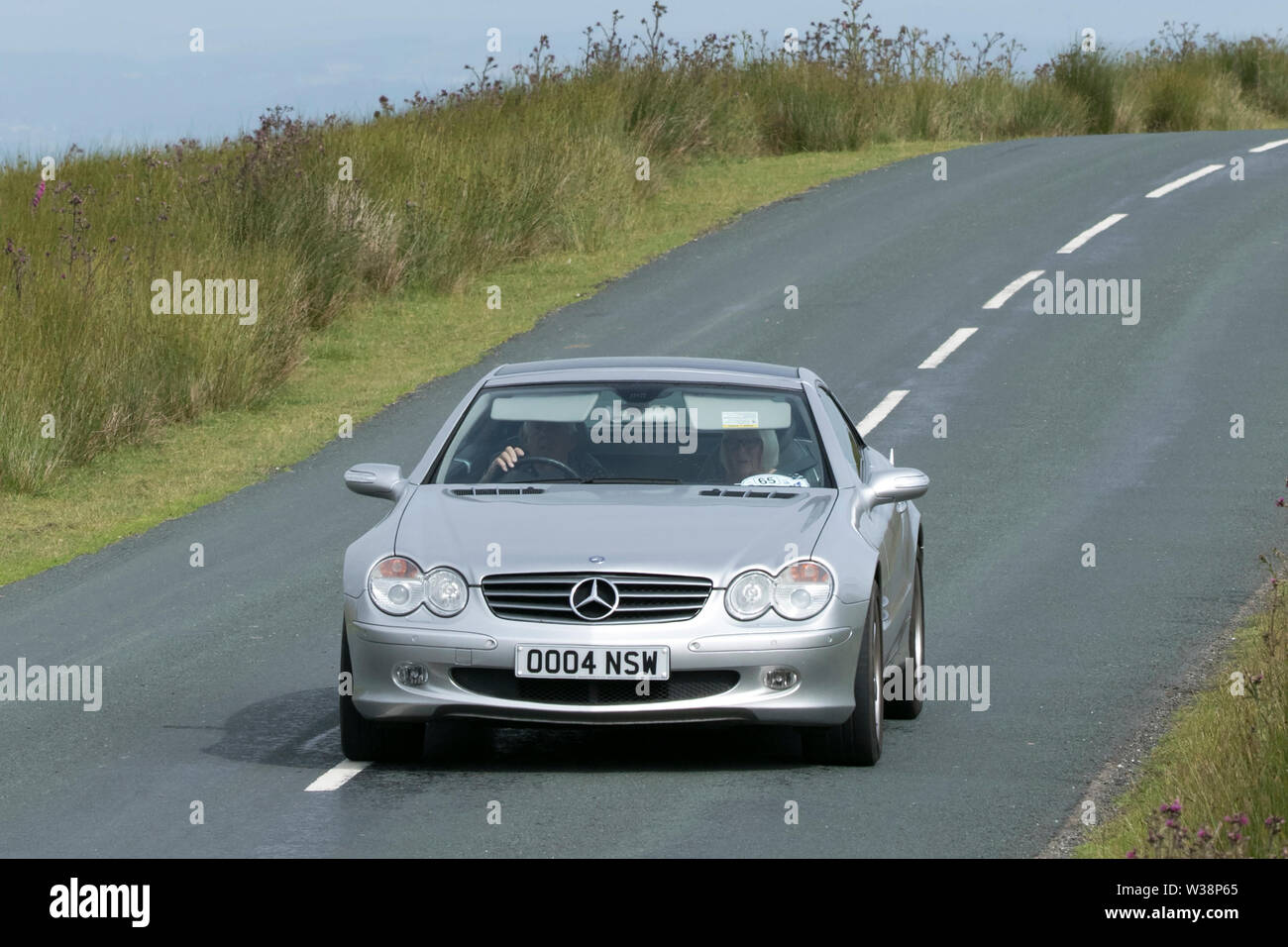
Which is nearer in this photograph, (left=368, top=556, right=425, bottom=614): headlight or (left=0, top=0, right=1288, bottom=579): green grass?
(left=368, top=556, right=425, bottom=614): headlight

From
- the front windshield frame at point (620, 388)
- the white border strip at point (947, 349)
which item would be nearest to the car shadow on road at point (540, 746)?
the front windshield frame at point (620, 388)

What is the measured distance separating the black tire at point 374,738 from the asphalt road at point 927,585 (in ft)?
0.33

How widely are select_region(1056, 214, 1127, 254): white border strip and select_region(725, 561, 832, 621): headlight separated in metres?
19.0

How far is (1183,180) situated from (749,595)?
25061mm

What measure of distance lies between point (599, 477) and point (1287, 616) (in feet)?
11.1

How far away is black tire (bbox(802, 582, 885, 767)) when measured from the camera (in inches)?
332

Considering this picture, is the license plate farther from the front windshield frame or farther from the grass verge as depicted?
the grass verge

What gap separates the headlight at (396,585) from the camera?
830cm

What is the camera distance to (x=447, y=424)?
9719mm

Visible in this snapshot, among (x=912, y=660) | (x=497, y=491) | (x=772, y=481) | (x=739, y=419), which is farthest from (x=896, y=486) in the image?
(x=497, y=491)

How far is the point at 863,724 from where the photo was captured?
8.50 metres

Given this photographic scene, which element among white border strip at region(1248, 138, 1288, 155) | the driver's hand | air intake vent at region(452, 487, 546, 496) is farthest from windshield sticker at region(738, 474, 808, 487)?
white border strip at region(1248, 138, 1288, 155)
